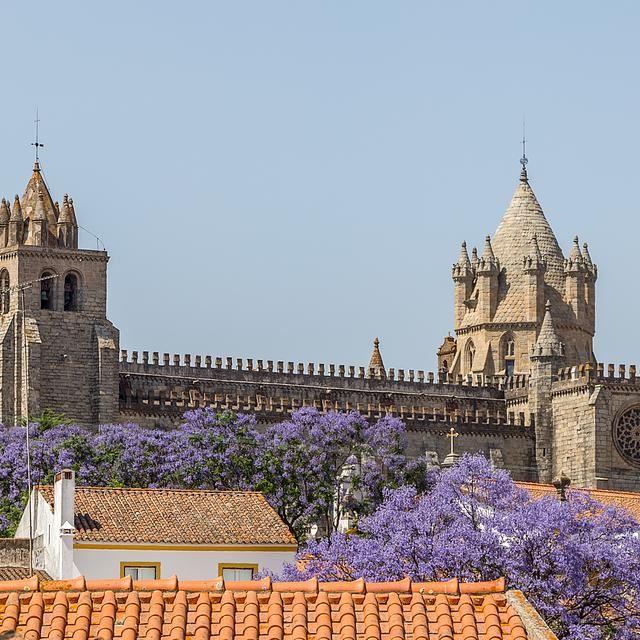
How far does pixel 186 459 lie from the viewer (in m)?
71.9

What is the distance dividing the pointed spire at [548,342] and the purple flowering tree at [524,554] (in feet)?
188

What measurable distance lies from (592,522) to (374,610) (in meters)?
21.9

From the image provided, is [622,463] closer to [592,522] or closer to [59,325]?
[59,325]

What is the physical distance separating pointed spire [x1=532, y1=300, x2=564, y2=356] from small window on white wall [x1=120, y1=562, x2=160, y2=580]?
6086 centimetres

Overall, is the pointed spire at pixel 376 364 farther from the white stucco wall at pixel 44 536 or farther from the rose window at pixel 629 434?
the white stucco wall at pixel 44 536

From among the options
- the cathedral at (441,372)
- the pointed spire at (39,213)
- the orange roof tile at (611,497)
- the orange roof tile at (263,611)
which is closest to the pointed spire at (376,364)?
the cathedral at (441,372)

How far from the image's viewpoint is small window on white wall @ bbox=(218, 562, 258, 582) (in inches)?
1684

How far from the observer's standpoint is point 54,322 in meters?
88.6

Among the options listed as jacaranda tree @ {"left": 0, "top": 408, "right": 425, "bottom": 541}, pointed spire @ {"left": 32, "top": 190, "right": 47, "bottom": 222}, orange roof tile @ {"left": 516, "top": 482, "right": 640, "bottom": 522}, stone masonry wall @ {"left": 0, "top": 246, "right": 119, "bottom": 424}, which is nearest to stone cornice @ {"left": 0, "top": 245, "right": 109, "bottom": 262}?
stone masonry wall @ {"left": 0, "top": 246, "right": 119, "bottom": 424}

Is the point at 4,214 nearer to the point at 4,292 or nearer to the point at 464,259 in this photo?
the point at 4,292

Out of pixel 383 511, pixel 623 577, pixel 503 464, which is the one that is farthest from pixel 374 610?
pixel 503 464

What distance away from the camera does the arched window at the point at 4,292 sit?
89.0 meters

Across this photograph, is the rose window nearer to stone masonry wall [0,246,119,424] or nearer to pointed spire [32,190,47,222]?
stone masonry wall [0,246,119,424]

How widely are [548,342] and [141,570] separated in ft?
205
